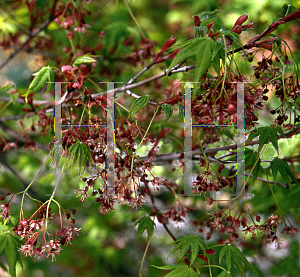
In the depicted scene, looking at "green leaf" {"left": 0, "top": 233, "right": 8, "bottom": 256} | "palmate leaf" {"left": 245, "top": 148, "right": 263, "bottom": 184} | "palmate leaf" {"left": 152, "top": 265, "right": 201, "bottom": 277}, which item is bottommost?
"palmate leaf" {"left": 152, "top": 265, "right": 201, "bottom": 277}

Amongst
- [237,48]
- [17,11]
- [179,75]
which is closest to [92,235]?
[179,75]

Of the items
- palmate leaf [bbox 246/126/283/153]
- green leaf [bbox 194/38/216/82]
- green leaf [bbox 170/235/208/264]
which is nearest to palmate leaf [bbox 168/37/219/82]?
green leaf [bbox 194/38/216/82]

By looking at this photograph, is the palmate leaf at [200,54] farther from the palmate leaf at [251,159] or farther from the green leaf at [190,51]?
the palmate leaf at [251,159]

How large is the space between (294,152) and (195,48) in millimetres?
776

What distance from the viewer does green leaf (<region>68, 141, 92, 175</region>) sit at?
613 millimetres

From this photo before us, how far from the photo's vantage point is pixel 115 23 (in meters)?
1.39

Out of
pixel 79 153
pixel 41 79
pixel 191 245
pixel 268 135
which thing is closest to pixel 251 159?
pixel 268 135

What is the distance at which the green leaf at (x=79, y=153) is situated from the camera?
0.61 meters

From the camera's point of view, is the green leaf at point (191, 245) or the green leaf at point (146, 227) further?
the green leaf at point (146, 227)

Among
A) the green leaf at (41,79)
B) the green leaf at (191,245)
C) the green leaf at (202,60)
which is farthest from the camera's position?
the green leaf at (41,79)

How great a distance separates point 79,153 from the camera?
618 millimetres

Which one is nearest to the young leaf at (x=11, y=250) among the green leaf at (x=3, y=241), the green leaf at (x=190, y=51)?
the green leaf at (x=3, y=241)

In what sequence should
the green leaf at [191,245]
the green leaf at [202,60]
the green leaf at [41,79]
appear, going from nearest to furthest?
the green leaf at [202,60]
the green leaf at [191,245]
the green leaf at [41,79]

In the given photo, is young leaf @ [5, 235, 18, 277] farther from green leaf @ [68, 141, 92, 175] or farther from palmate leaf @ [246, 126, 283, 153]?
palmate leaf @ [246, 126, 283, 153]
